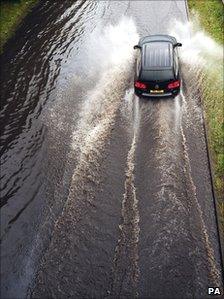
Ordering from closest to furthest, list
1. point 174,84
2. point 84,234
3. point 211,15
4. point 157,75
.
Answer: point 84,234 < point 157,75 < point 174,84 < point 211,15

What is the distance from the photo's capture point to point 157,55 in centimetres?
1675

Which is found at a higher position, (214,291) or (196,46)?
(196,46)

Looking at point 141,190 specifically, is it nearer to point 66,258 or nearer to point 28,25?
point 66,258

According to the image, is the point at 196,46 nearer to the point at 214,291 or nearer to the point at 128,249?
the point at 128,249

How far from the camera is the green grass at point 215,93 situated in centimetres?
1365

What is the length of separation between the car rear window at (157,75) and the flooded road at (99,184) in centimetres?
129

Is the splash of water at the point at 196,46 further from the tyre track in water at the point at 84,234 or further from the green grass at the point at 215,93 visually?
the tyre track in water at the point at 84,234

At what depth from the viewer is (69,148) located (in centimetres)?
1533

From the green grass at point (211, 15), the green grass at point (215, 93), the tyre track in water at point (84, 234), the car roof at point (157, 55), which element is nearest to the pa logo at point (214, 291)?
the green grass at point (215, 93)

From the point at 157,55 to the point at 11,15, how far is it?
12.3 metres

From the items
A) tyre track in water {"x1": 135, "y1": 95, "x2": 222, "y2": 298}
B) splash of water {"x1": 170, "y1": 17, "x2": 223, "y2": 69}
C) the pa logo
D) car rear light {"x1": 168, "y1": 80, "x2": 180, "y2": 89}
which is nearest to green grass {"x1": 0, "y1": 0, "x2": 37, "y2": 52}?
splash of water {"x1": 170, "y1": 17, "x2": 223, "y2": 69}

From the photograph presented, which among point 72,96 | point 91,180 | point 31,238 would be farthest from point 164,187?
point 72,96

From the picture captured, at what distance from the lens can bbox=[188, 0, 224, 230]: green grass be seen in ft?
44.8

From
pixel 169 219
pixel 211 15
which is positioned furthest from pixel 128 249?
pixel 211 15
